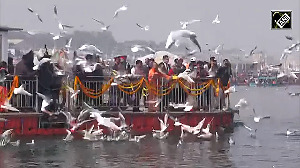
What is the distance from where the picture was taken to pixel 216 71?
2680 centimetres

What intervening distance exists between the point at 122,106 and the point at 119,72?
4.83ft

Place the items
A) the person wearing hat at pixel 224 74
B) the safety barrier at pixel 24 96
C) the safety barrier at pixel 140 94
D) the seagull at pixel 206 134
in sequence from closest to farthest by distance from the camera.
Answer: the safety barrier at pixel 24 96
the seagull at pixel 206 134
the safety barrier at pixel 140 94
the person wearing hat at pixel 224 74

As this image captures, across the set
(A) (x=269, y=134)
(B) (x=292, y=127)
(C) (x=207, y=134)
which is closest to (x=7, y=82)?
(C) (x=207, y=134)

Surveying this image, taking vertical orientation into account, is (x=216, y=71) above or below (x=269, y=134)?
above

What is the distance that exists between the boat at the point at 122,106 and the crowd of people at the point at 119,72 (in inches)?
4.9

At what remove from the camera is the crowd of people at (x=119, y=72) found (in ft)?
A: 79.9

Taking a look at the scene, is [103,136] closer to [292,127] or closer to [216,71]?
[216,71]

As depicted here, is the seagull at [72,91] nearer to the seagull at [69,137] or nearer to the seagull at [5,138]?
the seagull at [69,137]

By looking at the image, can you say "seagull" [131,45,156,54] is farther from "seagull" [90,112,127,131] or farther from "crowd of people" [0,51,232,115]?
"seagull" [90,112,127,131]

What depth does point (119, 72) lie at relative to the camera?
26.1m

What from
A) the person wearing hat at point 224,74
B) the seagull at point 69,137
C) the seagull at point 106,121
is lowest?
the seagull at point 69,137

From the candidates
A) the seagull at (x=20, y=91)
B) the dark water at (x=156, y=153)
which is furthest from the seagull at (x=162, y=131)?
the seagull at (x=20, y=91)

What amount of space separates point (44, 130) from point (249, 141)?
5.82 meters

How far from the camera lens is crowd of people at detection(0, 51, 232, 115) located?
24344 mm
